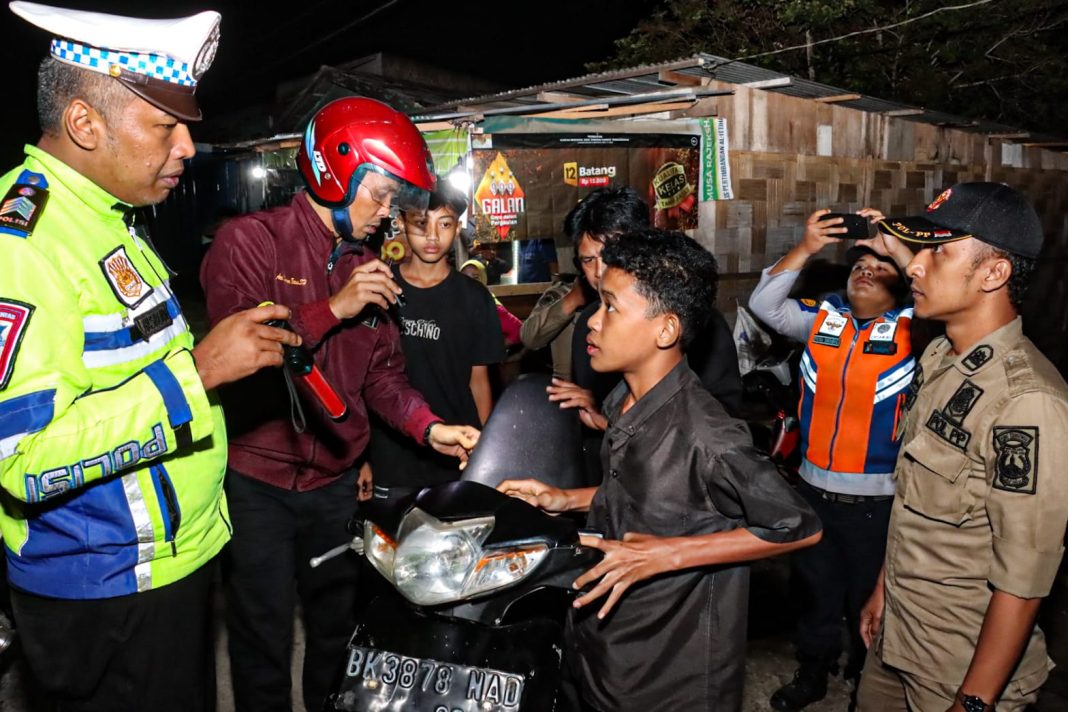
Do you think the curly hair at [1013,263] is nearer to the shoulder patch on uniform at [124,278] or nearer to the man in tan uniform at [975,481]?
the man in tan uniform at [975,481]

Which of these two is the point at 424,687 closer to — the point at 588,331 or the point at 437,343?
the point at 588,331

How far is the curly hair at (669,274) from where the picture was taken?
230cm

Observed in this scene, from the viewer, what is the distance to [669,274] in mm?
2307

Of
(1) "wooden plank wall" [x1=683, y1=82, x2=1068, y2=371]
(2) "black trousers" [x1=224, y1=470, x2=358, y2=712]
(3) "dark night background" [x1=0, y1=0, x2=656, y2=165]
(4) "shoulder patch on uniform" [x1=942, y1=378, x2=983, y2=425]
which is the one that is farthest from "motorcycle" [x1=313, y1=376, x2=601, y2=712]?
(3) "dark night background" [x1=0, y1=0, x2=656, y2=165]

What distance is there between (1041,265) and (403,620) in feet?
66.6

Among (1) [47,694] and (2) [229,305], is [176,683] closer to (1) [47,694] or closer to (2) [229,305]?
(1) [47,694]

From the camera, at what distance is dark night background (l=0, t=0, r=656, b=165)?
20.6 meters

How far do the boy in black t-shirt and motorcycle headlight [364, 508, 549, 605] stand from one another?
1.95 meters

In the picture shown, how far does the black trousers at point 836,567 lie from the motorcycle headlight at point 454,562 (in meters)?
2.23

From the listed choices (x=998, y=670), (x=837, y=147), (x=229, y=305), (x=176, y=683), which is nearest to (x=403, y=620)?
(x=176, y=683)

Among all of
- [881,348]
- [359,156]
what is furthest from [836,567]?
[359,156]

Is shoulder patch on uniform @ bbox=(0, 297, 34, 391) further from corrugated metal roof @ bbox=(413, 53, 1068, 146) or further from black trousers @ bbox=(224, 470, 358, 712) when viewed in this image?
corrugated metal roof @ bbox=(413, 53, 1068, 146)

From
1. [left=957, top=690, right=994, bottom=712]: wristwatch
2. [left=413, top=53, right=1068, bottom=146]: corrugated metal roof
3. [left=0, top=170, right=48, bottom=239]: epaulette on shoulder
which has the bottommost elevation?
[left=957, top=690, right=994, bottom=712]: wristwatch

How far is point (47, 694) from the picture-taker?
217 cm
